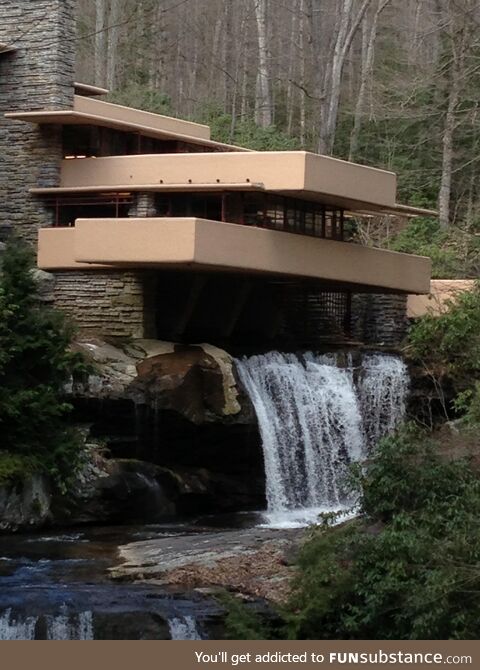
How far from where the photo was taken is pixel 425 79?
3612 cm

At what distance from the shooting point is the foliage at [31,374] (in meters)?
23.4

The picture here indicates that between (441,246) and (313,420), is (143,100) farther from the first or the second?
(313,420)

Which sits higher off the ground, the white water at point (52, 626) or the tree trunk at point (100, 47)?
the tree trunk at point (100, 47)

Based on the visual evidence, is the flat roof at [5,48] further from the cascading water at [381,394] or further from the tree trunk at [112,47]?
the tree trunk at [112,47]

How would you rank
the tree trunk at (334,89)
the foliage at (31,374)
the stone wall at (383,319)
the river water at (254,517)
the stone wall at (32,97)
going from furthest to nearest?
the tree trunk at (334,89), the stone wall at (383,319), the stone wall at (32,97), the foliage at (31,374), the river water at (254,517)

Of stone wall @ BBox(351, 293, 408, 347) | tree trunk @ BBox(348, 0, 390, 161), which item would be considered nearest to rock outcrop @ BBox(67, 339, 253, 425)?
stone wall @ BBox(351, 293, 408, 347)

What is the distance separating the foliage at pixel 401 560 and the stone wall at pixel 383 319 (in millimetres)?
14194

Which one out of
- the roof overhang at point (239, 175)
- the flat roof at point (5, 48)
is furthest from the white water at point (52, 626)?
the flat roof at point (5, 48)

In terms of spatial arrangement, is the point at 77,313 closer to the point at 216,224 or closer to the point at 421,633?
the point at 216,224

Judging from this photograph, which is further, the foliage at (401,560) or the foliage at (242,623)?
the foliage at (401,560)

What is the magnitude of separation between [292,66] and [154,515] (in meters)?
29.8

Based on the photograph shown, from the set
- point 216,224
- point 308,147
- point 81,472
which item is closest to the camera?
point 81,472
